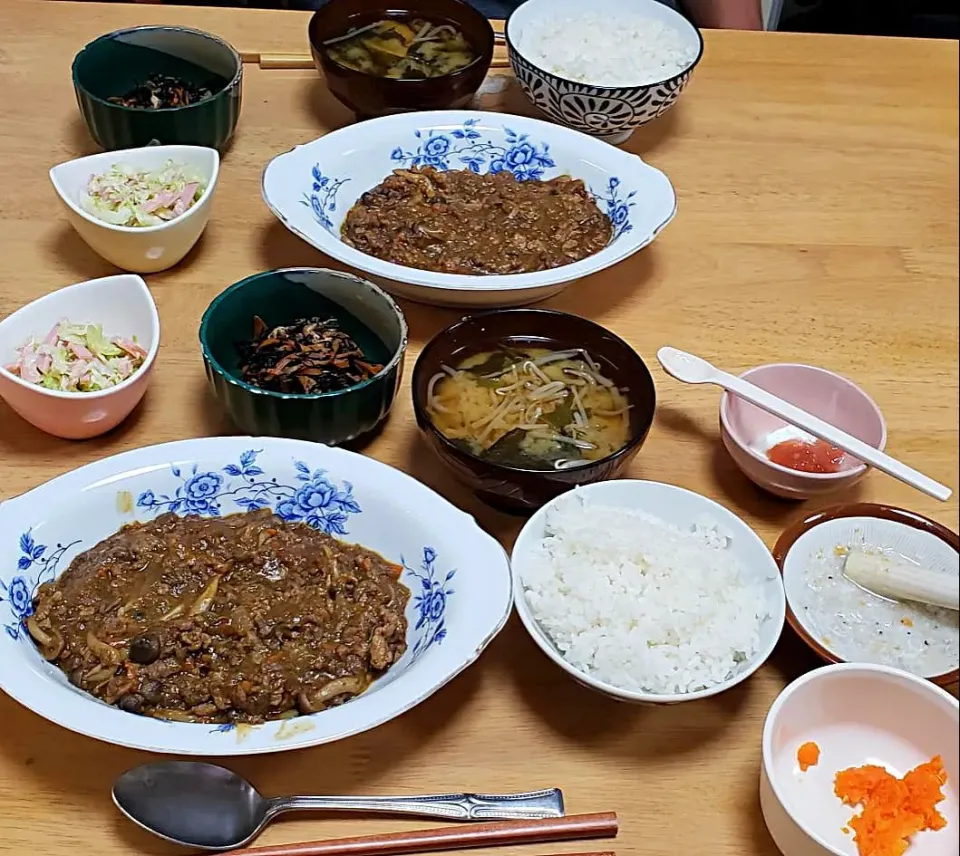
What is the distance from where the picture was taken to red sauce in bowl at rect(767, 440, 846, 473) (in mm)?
1653

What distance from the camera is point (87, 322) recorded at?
174 cm

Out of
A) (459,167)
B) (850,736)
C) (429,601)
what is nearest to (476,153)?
(459,167)

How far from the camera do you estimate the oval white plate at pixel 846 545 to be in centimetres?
142

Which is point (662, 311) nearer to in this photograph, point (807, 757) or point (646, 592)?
point (646, 592)

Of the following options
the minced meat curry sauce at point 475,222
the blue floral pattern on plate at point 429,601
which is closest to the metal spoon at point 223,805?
the blue floral pattern on plate at point 429,601

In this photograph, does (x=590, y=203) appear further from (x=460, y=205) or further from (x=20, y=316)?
(x=20, y=316)

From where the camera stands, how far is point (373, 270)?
179cm

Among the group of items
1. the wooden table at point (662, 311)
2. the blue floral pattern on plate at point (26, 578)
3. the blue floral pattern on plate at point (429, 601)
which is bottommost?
the wooden table at point (662, 311)

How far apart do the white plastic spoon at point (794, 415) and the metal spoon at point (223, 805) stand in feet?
2.24

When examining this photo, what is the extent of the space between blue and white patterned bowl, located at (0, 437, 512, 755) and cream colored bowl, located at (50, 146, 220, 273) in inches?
20.5

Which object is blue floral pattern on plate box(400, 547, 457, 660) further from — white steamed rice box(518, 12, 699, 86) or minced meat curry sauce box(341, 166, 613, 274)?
white steamed rice box(518, 12, 699, 86)

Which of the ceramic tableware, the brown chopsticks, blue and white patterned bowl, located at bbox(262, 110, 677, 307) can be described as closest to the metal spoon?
the brown chopsticks

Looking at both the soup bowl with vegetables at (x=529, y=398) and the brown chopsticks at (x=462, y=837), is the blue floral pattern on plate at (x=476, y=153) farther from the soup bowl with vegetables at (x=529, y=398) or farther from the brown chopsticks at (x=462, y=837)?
the brown chopsticks at (x=462, y=837)

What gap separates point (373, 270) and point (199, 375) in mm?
340
